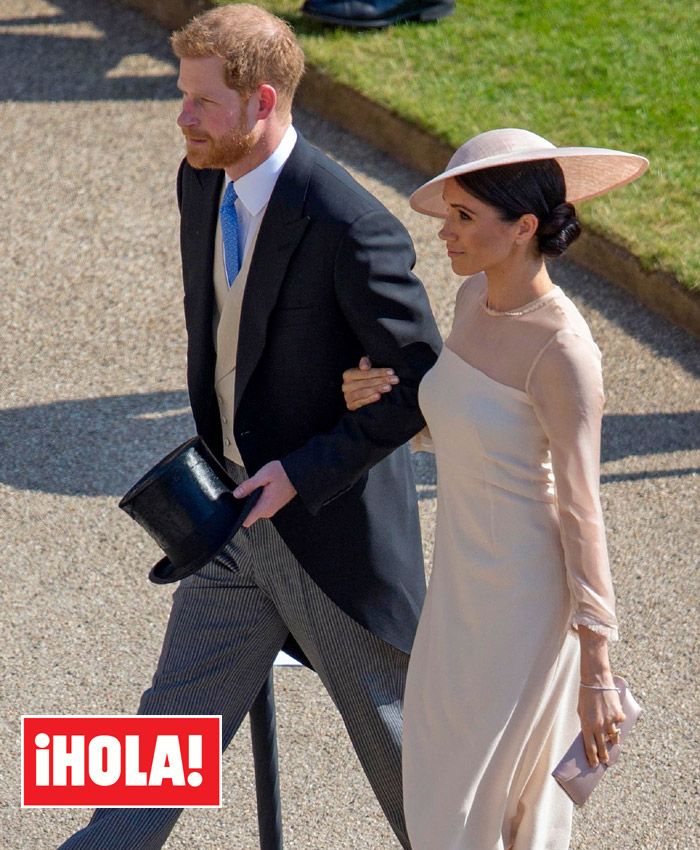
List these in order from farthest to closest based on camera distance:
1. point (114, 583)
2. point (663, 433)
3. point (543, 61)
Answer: point (543, 61), point (663, 433), point (114, 583)

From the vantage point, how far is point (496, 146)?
2.78 metres

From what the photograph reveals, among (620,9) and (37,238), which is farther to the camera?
(620,9)

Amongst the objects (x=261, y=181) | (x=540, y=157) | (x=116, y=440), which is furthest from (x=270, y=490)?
(x=116, y=440)

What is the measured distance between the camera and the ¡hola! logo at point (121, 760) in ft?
11.3

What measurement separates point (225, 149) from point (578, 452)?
105 centimetres

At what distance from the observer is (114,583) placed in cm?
480

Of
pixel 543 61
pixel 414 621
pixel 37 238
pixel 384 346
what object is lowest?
pixel 37 238

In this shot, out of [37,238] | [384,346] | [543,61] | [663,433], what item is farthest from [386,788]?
[543,61]

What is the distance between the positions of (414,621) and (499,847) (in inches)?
22.1

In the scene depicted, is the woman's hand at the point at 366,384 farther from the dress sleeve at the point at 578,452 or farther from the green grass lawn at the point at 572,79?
the green grass lawn at the point at 572,79

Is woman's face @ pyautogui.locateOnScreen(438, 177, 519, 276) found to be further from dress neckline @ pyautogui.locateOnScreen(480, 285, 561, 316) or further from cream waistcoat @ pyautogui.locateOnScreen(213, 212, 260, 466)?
cream waistcoat @ pyautogui.locateOnScreen(213, 212, 260, 466)

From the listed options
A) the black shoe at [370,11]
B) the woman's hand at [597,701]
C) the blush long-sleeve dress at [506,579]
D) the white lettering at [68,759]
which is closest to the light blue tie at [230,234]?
the blush long-sleeve dress at [506,579]

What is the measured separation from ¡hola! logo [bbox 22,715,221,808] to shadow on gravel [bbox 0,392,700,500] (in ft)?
4.01

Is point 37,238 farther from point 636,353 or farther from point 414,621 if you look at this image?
point 414,621
